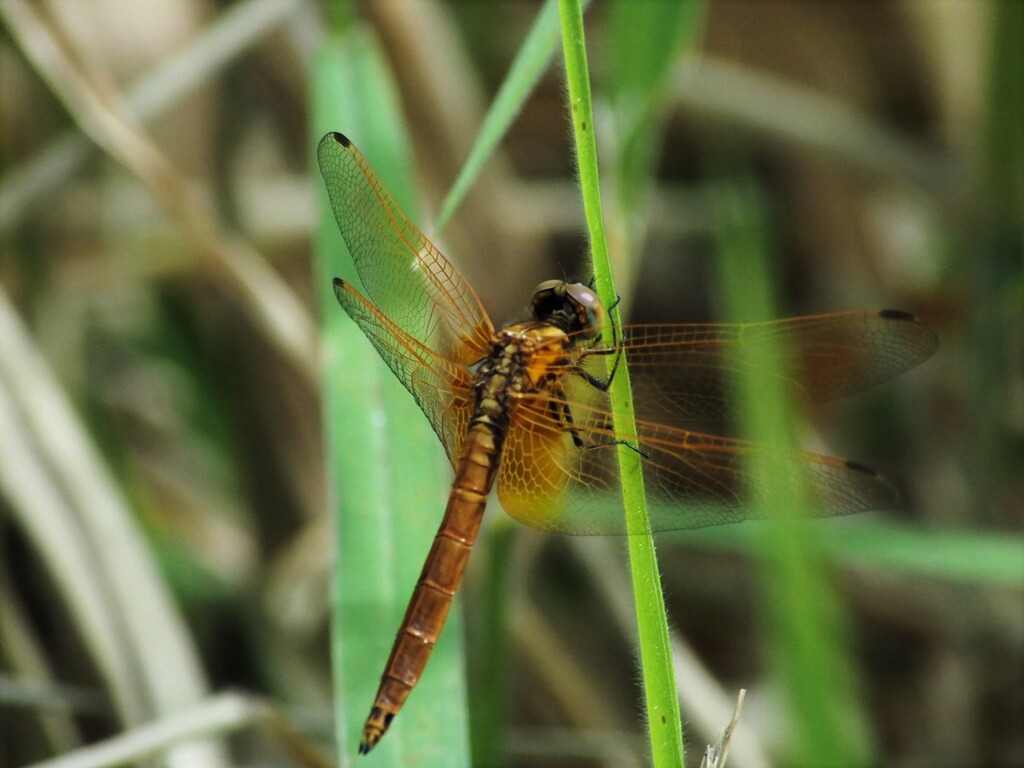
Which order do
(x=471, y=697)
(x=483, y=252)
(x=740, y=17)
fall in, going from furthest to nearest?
(x=740, y=17) → (x=483, y=252) → (x=471, y=697)

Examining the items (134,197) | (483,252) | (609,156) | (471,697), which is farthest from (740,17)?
(471,697)

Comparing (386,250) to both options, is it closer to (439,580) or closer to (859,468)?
(439,580)

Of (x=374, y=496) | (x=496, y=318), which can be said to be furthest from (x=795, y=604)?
(x=496, y=318)

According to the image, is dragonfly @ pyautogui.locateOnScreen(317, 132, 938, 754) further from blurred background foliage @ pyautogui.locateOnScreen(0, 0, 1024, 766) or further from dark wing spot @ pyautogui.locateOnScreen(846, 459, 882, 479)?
blurred background foliage @ pyautogui.locateOnScreen(0, 0, 1024, 766)

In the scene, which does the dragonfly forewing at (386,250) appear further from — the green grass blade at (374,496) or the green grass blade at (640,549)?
the green grass blade at (640,549)

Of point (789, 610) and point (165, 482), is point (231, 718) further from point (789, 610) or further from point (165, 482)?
point (165, 482)
